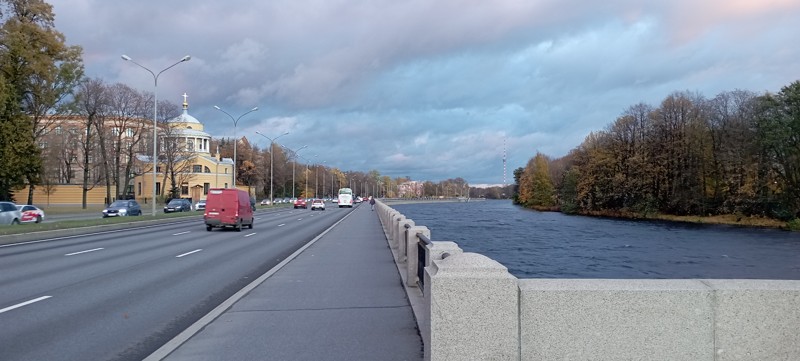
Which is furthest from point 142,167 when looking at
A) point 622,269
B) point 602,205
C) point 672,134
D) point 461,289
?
point 461,289

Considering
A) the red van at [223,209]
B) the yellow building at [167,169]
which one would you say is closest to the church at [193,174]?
the yellow building at [167,169]

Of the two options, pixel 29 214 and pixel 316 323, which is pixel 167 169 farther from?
pixel 316 323

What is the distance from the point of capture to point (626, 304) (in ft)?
15.3

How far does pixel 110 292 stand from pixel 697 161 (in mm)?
75253

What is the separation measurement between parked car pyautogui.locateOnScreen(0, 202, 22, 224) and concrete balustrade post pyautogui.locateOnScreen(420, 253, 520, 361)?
36.9m

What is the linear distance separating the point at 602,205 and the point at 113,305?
86.5 meters

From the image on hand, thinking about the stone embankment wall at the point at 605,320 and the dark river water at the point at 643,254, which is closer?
the stone embankment wall at the point at 605,320

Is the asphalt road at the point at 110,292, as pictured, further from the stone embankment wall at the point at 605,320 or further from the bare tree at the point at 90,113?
the bare tree at the point at 90,113

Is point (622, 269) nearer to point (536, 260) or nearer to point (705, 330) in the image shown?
point (536, 260)

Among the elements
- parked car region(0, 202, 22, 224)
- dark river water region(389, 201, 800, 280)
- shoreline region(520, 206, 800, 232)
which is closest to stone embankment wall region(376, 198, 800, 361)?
dark river water region(389, 201, 800, 280)

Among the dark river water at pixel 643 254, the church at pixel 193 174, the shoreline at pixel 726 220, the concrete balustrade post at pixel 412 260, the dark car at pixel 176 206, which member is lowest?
the dark river water at pixel 643 254

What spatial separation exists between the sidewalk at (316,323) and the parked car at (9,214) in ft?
92.2

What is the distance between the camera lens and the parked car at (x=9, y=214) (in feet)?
113

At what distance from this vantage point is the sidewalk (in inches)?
264
